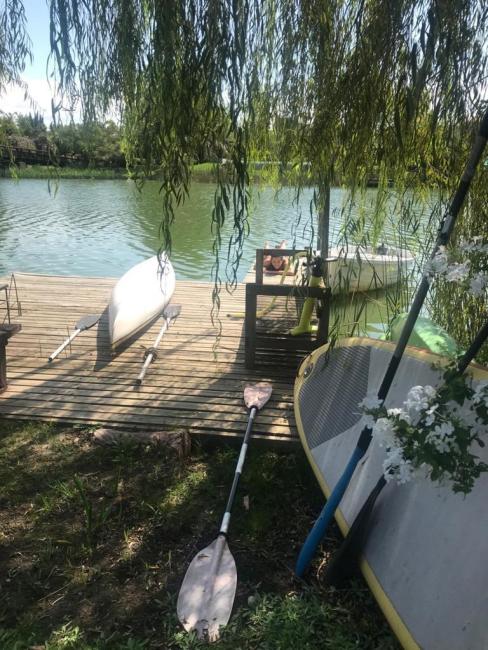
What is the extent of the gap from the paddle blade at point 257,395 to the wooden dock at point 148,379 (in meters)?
0.08

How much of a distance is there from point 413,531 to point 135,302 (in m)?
4.28

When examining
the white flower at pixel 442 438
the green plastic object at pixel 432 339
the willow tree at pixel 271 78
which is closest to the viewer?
the white flower at pixel 442 438

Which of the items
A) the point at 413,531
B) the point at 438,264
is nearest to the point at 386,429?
the point at 438,264

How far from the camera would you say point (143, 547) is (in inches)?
106

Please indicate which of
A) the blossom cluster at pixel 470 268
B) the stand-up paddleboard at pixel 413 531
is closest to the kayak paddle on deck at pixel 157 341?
the stand-up paddleboard at pixel 413 531

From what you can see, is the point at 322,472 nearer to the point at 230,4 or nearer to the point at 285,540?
the point at 285,540

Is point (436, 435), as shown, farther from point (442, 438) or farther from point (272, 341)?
point (272, 341)

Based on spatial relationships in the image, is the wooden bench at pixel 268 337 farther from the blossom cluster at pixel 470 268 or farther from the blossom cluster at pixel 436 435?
the blossom cluster at pixel 436 435

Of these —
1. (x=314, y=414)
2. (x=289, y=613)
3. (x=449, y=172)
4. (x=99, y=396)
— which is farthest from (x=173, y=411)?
(x=449, y=172)

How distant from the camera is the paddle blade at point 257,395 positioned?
12.9 feet

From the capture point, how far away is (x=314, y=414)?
11.1ft

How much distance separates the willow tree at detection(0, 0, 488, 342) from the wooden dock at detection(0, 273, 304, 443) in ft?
6.39

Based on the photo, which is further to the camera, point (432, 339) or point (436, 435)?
point (432, 339)

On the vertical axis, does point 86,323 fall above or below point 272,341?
below
